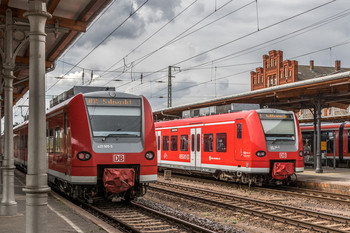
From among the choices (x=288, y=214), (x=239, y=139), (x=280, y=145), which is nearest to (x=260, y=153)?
(x=280, y=145)

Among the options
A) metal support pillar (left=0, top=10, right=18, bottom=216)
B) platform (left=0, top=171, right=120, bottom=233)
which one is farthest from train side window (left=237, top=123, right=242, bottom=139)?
metal support pillar (left=0, top=10, right=18, bottom=216)

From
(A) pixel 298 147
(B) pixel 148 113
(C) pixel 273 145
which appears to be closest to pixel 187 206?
(B) pixel 148 113

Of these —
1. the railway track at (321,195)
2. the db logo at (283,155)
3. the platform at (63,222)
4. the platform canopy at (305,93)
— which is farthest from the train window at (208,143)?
the platform at (63,222)

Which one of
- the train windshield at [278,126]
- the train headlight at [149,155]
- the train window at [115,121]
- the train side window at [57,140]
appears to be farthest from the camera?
the train windshield at [278,126]

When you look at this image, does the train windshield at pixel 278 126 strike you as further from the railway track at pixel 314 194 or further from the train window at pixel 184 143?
the train window at pixel 184 143

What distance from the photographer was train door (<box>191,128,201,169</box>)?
63.1 ft

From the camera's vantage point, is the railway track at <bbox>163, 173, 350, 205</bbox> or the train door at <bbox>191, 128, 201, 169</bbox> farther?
the train door at <bbox>191, 128, 201, 169</bbox>

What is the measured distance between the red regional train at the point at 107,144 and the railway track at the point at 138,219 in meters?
0.41

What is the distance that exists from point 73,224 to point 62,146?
12.8 ft

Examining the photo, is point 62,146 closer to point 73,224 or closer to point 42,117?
point 73,224

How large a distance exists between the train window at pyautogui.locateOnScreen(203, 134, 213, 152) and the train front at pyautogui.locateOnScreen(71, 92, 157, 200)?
7.04 metres

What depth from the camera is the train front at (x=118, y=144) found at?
1072 centimetres

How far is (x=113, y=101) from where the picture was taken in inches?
448

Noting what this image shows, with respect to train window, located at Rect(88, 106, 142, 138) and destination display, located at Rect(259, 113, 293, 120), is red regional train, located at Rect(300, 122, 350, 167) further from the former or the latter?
train window, located at Rect(88, 106, 142, 138)
